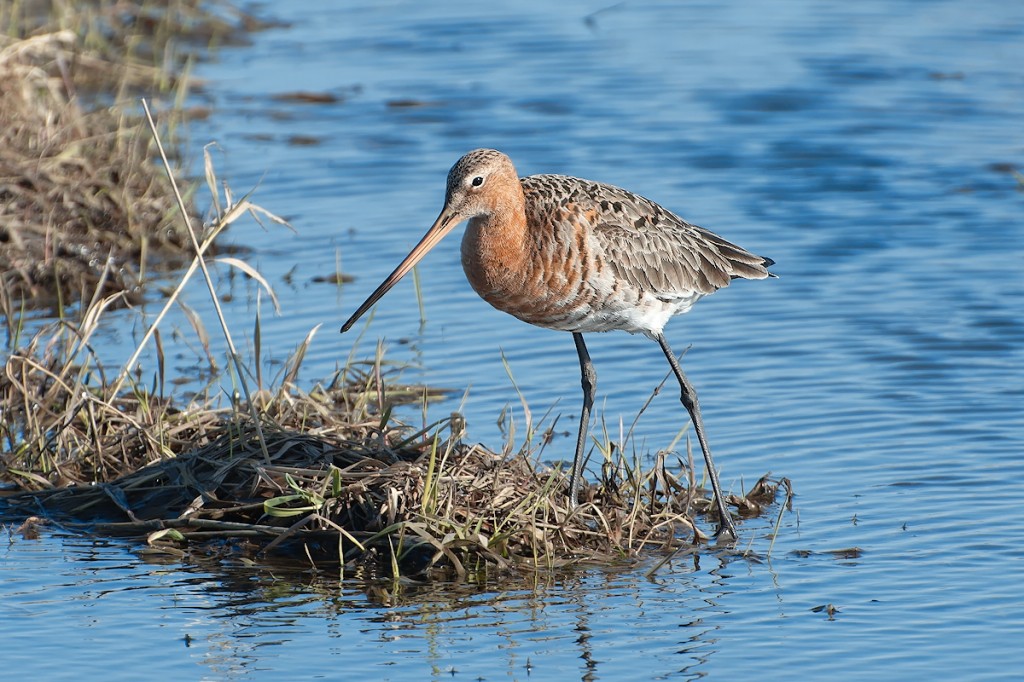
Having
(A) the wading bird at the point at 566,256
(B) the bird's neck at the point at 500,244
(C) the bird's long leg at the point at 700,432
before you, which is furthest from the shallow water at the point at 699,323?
(B) the bird's neck at the point at 500,244

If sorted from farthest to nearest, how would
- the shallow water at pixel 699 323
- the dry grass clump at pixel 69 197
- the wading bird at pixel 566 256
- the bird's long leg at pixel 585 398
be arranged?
1. the dry grass clump at pixel 69 197
2. the bird's long leg at pixel 585 398
3. the wading bird at pixel 566 256
4. the shallow water at pixel 699 323

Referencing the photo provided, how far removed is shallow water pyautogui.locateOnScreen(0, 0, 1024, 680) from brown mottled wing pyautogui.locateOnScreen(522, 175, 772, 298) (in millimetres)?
842

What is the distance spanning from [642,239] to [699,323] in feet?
7.69

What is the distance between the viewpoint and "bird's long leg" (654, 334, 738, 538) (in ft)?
22.3

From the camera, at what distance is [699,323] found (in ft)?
31.1

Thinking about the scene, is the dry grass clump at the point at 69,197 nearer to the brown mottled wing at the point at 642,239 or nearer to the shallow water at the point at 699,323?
the shallow water at the point at 699,323

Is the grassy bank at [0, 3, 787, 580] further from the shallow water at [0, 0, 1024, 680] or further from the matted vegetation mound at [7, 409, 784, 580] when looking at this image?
the shallow water at [0, 0, 1024, 680]

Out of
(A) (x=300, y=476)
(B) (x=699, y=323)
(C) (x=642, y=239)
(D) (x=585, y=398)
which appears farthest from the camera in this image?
(B) (x=699, y=323)

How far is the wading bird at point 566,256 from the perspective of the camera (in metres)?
6.79

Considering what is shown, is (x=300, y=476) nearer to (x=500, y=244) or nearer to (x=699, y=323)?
(x=500, y=244)

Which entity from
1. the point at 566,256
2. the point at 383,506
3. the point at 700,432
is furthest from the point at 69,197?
the point at 700,432

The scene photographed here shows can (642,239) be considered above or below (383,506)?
above

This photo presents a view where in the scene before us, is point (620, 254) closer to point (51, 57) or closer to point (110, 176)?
point (110, 176)

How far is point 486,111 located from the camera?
43.7 ft
